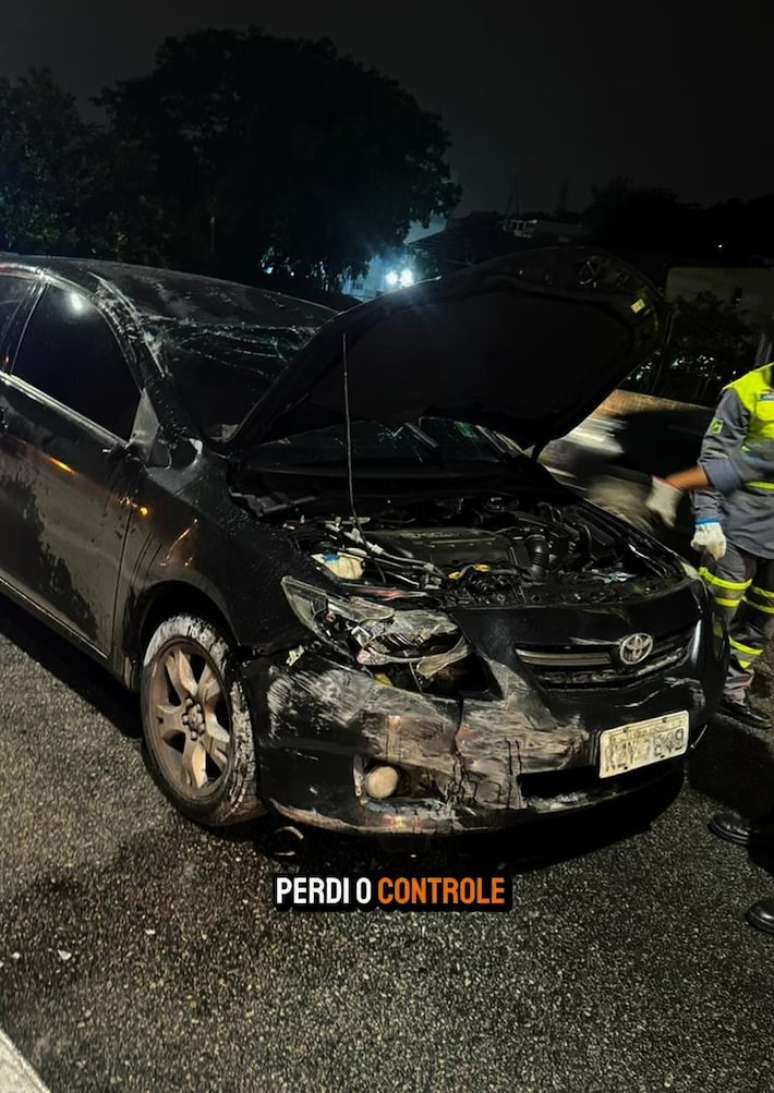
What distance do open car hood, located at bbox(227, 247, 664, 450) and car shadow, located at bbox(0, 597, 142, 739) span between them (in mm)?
1200

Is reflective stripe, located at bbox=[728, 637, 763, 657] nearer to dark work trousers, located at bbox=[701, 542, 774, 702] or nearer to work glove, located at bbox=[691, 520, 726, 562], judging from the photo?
dark work trousers, located at bbox=[701, 542, 774, 702]

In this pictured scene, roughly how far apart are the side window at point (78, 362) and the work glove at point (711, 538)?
7.99ft

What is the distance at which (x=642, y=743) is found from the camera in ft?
8.13

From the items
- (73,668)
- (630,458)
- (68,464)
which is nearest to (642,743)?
(68,464)

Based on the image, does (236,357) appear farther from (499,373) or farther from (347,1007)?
(347,1007)

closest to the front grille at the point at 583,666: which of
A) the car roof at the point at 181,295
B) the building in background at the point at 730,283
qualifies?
the car roof at the point at 181,295

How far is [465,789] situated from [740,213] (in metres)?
49.1

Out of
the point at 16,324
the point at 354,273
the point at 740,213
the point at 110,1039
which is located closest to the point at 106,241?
the point at 16,324

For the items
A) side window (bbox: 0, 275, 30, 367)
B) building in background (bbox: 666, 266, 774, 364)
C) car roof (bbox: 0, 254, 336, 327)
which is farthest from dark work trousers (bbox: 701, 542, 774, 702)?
building in background (bbox: 666, 266, 774, 364)

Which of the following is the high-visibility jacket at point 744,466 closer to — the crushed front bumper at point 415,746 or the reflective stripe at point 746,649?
the reflective stripe at point 746,649

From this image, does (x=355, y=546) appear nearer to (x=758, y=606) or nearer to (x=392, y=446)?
(x=392, y=446)

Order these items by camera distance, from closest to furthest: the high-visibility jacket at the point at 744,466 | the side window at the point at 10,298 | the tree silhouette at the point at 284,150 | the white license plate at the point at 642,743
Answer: the white license plate at the point at 642,743 → the side window at the point at 10,298 → the high-visibility jacket at the point at 744,466 → the tree silhouette at the point at 284,150

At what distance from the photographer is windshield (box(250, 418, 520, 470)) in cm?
303

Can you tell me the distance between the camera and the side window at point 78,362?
10.1 feet
